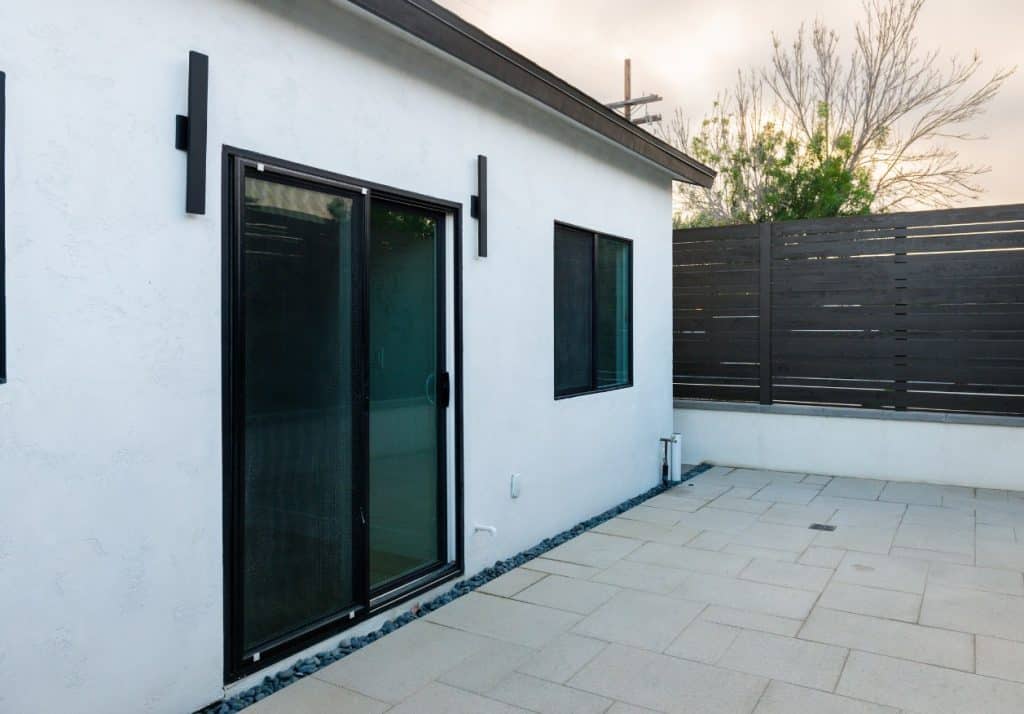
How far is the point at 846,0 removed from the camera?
49.6 feet

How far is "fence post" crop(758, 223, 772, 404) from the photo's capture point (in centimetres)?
707

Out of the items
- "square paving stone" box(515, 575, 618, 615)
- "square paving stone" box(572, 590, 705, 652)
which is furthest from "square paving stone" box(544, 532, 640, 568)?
"square paving stone" box(572, 590, 705, 652)

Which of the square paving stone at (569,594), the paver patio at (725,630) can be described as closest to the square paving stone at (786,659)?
the paver patio at (725,630)

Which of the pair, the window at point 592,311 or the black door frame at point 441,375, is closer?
the black door frame at point 441,375

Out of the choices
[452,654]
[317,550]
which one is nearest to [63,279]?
[317,550]

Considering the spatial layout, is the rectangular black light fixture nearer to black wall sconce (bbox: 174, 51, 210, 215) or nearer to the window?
black wall sconce (bbox: 174, 51, 210, 215)

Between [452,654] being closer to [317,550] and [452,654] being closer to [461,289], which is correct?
[317,550]

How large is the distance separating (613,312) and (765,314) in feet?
6.66

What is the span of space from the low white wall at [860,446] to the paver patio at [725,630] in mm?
1162

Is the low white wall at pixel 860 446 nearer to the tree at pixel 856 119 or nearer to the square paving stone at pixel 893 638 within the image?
the square paving stone at pixel 893 638

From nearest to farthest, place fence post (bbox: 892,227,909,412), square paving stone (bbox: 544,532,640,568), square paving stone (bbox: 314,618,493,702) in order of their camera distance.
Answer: square paving stone (bbox: 314,618,493,702), square paving stone (bbox: 544,532,640,568), fence post (bbox: 892,227,909,412)

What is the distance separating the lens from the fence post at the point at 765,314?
7070mm

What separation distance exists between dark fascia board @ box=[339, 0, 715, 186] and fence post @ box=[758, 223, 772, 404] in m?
1.65

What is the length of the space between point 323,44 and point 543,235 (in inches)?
76.8
